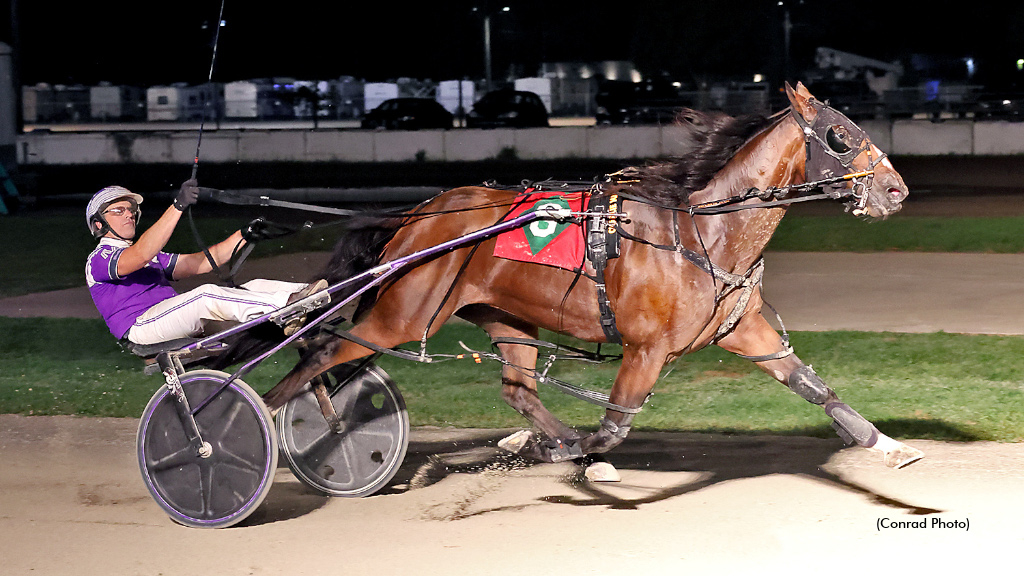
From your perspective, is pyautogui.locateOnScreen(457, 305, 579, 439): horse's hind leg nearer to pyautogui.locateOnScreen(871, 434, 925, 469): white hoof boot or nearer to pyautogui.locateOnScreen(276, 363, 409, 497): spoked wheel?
pyautogui.locateOnScreen(276, 363, 409, 497): spoked wheel

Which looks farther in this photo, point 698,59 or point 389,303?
point 698,59

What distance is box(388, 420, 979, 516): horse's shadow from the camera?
5.46m

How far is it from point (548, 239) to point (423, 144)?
24.2m

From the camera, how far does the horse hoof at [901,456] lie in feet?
17.1

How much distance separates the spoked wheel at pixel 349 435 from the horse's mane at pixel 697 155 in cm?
A: 166

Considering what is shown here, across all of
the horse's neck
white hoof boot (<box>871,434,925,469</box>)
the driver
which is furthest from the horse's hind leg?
white hoof boot (<box>871,434,925,469</box>)

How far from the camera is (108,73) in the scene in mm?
46344

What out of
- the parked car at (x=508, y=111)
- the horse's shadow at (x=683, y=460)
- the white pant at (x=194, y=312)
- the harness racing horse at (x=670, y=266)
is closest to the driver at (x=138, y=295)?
the white pant at (x=194, y=312)

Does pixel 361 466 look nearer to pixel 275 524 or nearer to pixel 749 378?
pixel 275 524

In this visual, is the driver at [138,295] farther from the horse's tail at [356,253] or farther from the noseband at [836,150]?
the noseband at [836,150]

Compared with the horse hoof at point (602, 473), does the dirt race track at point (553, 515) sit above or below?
below

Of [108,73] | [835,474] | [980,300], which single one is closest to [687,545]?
[835,474]

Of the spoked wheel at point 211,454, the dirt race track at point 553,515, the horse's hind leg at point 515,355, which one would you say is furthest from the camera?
the horse's hind leg at point 515,355

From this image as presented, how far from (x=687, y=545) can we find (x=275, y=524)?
6.00 ft
